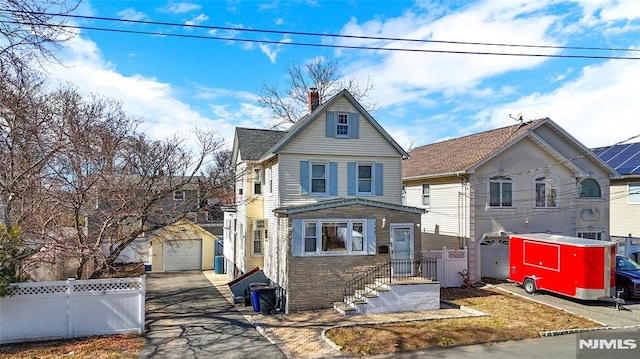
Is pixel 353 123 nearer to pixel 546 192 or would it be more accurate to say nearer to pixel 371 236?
pixel 371 236

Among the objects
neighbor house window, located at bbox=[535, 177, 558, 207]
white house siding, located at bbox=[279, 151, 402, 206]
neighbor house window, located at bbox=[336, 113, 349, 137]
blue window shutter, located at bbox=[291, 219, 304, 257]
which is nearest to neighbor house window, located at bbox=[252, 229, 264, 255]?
white house siding, located at bbox=[279, 151, 402, 206]

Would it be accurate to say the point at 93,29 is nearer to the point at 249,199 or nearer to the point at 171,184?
the point at 171,184

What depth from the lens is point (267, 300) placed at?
53.1 ft

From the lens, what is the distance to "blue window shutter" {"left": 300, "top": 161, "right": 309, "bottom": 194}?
1934 centimetres

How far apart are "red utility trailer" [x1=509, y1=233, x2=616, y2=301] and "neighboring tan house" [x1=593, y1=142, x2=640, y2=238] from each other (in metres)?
14.9

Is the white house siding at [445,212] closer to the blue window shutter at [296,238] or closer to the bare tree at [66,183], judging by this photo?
the blue window shutter at [296,238]

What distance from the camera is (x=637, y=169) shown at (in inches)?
1105

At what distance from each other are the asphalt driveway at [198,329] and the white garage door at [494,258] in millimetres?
12746

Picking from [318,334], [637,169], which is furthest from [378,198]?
[637,169]

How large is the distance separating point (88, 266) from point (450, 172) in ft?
56.8

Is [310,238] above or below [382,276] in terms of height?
above

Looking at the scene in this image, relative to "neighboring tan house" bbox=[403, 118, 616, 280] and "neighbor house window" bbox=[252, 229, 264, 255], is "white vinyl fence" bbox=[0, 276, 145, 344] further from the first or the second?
"neighboring tan house" bbox=[403, 118, 616, 280]

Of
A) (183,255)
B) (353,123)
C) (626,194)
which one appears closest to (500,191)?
(353,123)

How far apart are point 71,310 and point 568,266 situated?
1792cm
